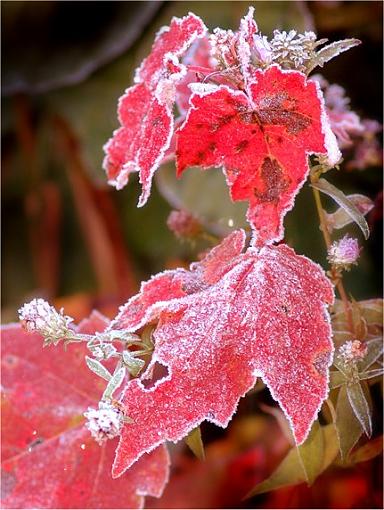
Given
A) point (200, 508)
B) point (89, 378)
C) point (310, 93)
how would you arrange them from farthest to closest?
point (200, 508), point (89, 378), point (310, 93)

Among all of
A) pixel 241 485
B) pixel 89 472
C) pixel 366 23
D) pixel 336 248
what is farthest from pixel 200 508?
pixel 366 23

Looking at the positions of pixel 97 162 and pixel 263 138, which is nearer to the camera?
pixel 263 138

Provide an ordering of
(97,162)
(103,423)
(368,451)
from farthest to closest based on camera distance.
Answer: (97,162), (368,451), (103,423)

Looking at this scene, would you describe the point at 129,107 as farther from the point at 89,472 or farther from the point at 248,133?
the point at 89,472

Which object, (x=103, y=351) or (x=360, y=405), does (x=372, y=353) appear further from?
(x=103, y=351)

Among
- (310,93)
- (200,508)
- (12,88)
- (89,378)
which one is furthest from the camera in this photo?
(12,88)

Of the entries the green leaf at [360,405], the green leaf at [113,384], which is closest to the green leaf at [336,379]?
the green leaf at [360,405]

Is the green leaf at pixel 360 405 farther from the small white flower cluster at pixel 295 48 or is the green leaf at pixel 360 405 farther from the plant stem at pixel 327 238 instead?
the small white flower cluster at pixel 295 48

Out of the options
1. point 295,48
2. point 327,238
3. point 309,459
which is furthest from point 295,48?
point 309,459
